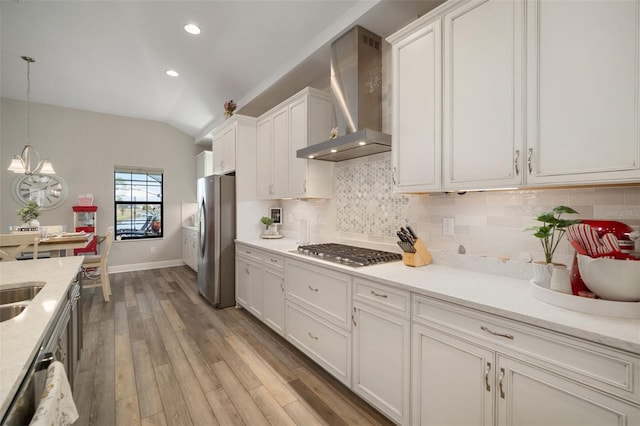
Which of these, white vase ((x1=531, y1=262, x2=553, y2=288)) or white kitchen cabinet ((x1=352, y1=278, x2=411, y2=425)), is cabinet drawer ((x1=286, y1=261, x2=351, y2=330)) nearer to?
white kitchen cabinet ((x1=352, y1=278, x2=411, y2=425))

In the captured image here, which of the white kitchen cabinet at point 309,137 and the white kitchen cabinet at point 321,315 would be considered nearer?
the white kitchen cabinet at point 321,315

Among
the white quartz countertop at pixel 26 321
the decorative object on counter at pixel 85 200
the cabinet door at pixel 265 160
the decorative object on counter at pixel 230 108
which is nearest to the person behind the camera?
the white quartz countertop at pixel 26 321

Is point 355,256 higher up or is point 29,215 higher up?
point 29,215

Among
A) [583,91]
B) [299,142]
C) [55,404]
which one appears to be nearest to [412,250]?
[583,91]

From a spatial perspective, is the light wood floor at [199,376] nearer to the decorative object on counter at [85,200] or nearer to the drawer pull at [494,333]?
the drawer pull at [494,333]

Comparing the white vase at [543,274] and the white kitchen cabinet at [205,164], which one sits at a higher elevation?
the white kitchen cabinet at [205,164]

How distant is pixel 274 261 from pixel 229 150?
1953mm

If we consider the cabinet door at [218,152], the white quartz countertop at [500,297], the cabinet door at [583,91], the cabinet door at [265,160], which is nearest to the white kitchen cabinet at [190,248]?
the cabinet door at [218,152]

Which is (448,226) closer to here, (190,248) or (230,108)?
(230,108)

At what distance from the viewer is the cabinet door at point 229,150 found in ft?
12.6

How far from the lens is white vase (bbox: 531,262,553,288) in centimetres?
130

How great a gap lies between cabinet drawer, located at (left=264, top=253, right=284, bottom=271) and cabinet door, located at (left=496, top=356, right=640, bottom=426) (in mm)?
1910

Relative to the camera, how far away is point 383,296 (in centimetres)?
170

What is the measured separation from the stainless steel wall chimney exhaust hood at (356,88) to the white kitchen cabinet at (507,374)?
1399 mm
